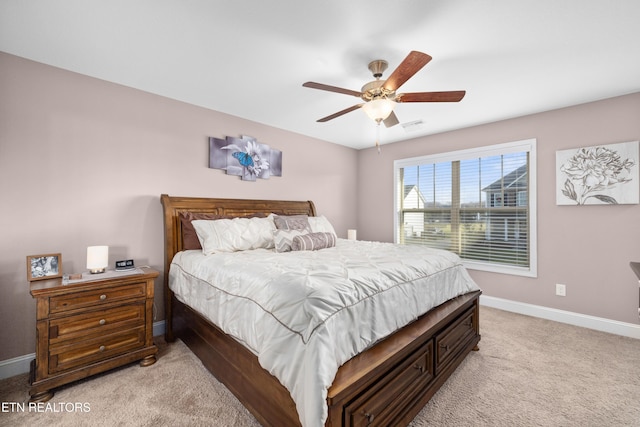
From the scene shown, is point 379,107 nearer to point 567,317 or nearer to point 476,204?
point 476,204

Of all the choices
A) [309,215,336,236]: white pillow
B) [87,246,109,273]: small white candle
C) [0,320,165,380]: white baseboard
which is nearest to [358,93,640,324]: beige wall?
[309,215,336,236]: white pillow

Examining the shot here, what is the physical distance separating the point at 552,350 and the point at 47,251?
457 centimetres

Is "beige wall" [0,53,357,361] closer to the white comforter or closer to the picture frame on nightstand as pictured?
the picture frame on nightstand

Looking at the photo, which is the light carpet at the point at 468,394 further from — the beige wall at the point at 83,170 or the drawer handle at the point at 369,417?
the beige wall at the point at 83,170

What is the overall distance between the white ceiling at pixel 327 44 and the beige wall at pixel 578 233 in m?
0.27

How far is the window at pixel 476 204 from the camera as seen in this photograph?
3576 mm

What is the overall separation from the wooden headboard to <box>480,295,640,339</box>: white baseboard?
306 cm

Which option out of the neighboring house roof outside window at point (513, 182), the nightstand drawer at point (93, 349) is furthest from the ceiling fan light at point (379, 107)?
the nightstand drawer at point (93, 349)

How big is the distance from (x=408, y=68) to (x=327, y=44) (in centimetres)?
64

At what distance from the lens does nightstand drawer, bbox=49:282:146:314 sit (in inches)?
75.6

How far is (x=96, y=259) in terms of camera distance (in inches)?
89.0

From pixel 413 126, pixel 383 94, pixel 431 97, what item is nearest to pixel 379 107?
pixel 383 94

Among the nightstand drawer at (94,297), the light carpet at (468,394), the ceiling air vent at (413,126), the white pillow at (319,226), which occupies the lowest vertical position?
the light carpet at (468,394)

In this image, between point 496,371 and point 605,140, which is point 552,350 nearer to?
point 496,371
